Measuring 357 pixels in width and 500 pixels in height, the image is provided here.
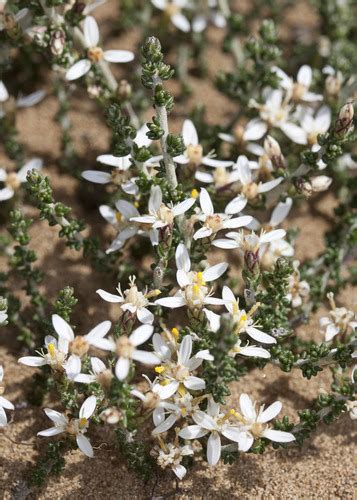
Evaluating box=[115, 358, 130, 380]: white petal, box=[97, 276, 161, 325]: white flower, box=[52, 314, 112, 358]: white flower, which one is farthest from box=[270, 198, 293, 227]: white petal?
box=[115, 358, 130, 380]: white petal

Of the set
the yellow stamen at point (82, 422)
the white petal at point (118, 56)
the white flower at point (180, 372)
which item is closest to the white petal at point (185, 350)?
the white flower at point (180, 372)

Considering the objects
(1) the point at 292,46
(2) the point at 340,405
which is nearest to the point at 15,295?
(2) the point at 340,405

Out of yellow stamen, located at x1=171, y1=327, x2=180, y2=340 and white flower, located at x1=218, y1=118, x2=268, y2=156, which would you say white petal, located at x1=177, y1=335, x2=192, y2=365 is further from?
white flower, located at x1=218, y1=118, x2=268, y2=156

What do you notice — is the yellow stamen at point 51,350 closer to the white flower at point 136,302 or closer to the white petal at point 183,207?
the white flower at point 136,302

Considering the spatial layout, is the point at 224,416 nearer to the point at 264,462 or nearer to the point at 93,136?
the point at 264,462

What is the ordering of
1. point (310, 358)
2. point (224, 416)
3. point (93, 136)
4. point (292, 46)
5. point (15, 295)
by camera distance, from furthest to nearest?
1. point (292, 46)
2. point (93, 136)
3. point (15, 295)
4. point (310, 358)
5. point (224, 416)

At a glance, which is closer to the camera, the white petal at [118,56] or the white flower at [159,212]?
the white flower at [159,212]

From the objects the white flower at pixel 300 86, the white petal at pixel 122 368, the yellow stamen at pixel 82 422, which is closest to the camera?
the white petal at pixel 122 368
